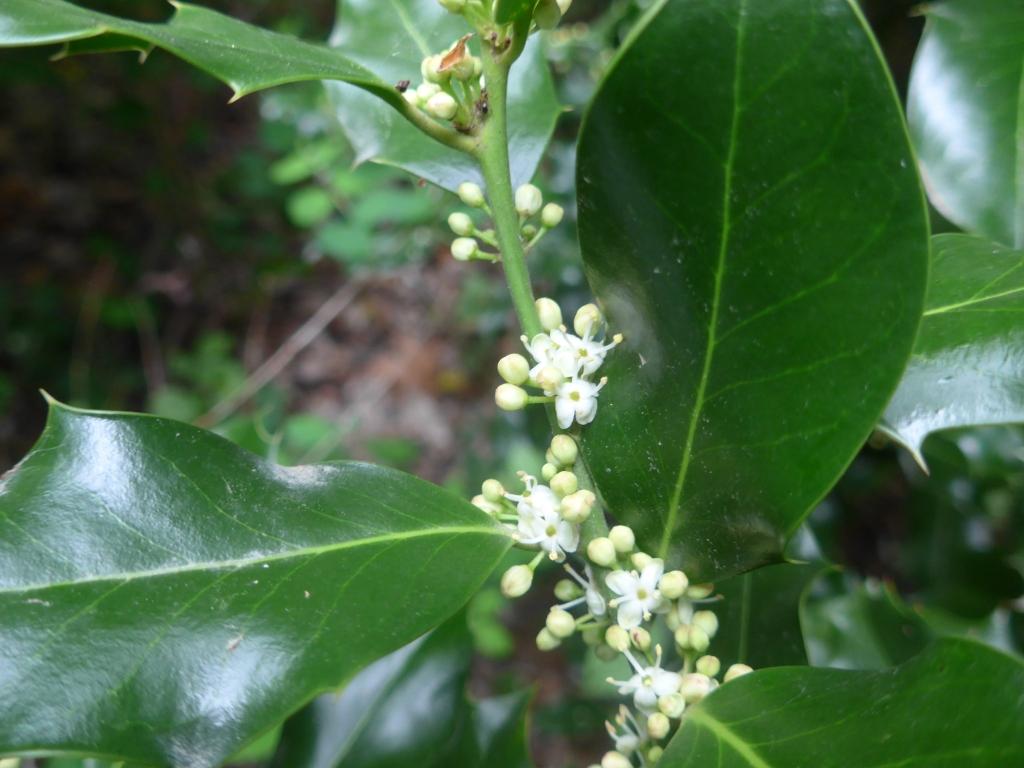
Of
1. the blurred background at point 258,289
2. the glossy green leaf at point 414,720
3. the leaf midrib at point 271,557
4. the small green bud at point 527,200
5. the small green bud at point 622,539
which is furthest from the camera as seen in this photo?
the blurred background at point 258,289

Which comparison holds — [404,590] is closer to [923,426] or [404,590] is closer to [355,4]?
[923,426]

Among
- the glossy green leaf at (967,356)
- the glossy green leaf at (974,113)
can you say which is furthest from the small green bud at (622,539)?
the glossy green leaf at (974,113)

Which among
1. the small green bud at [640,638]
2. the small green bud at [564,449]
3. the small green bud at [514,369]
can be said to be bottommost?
the small green bud at [640,638]

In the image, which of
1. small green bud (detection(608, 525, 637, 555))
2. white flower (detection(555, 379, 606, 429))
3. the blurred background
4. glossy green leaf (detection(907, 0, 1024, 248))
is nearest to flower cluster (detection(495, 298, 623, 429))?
white flower (detection(555, 379, 606, 429))

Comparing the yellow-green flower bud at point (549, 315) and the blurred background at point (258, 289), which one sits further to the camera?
the blurred background at point (258, 289)

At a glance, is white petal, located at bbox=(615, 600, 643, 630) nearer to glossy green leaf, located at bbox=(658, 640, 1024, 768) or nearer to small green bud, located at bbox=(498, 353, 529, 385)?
glossy green leaf, located at bbox=(658, 640, 1024, 768)

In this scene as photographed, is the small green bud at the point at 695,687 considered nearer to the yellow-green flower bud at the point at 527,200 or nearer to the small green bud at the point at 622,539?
the small green bud at the point at 622,539
